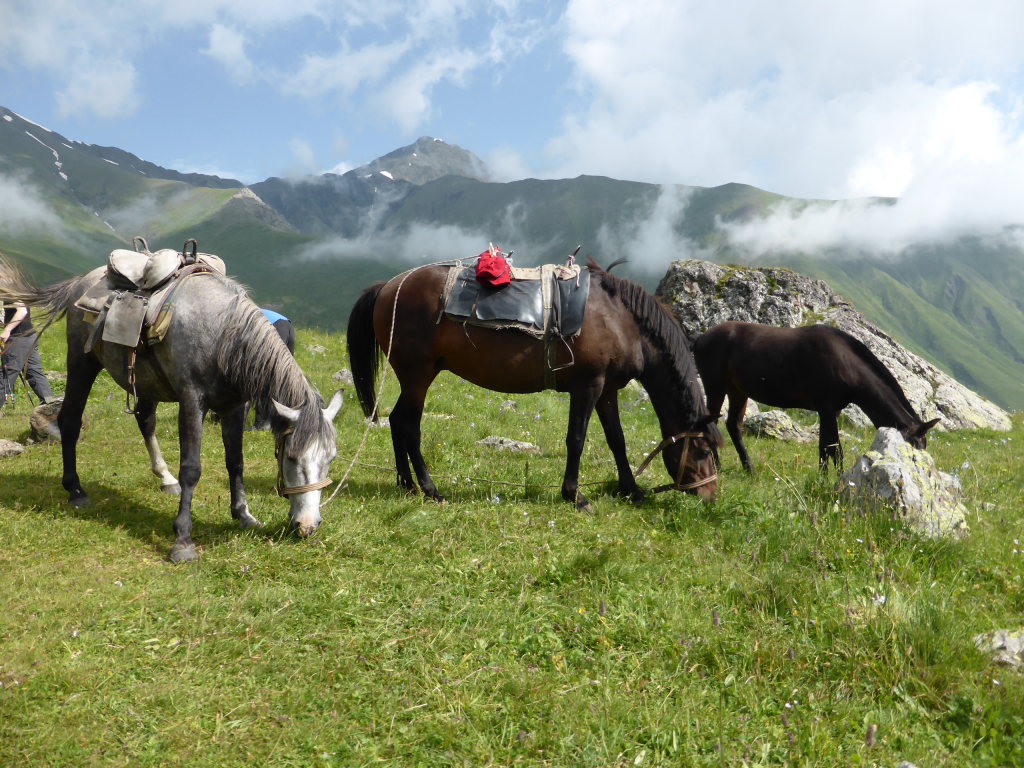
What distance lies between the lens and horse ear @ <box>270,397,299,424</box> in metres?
5.35

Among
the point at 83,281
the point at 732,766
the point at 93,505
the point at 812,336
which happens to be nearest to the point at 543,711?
the point at 732,766

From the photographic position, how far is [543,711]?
3.49 metres

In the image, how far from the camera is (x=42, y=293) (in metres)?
7.23

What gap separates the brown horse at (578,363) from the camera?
7.14 m

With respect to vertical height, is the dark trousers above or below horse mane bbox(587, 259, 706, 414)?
below

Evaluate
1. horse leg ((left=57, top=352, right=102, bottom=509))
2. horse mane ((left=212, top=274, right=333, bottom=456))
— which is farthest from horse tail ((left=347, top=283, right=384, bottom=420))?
horse leg ((left=57, top=352, right=102, bottom=509))

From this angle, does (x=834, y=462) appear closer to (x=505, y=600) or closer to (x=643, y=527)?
(x=643, y=527)

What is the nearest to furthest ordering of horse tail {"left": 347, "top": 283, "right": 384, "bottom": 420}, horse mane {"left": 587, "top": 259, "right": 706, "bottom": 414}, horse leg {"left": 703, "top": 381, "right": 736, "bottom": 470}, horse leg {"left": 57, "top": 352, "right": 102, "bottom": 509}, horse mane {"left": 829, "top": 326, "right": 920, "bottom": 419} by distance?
horse leg {"left": 57, "top": 352, "right": 102, "bottom": 509} → horse mane {"left": 587, "top": 259, "right": 706, "bottom": 414} → horse tail {"left": 347, "top": 283, "right": 384, "bottom": 420} → horse mane {"left": 829, "top": 326, "right": 920, "bottom": 419} → horse leg {"left": 703, "top": 381, "right": 736, "bottom": 470}

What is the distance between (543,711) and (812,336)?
28.6ft

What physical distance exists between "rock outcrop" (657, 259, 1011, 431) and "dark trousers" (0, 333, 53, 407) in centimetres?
1643

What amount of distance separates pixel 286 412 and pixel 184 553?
1.62m

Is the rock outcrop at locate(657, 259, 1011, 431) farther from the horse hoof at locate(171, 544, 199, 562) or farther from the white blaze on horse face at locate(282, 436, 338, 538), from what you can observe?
the horse hoof at locate(171, 544, 199, 562)

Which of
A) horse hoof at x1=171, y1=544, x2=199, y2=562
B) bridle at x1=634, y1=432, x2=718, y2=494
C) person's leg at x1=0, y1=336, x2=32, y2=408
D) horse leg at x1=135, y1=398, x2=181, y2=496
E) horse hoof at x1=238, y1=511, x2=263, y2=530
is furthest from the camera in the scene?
person's leg at x1=0, y1=336, x2=32, y2=408

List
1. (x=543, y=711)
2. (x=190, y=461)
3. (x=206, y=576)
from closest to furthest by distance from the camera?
(x=543, y=711) < (x=206, y=576) < (x=190, y=461)
